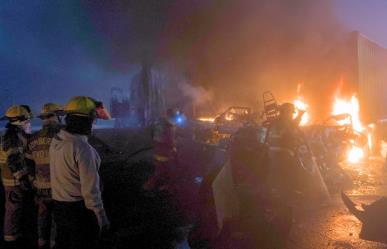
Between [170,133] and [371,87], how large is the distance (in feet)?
38.1

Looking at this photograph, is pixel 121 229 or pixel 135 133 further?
pixel 135 133

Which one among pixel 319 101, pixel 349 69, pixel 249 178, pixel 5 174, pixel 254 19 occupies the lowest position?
pixel 249 178

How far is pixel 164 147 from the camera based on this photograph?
611 centimetres

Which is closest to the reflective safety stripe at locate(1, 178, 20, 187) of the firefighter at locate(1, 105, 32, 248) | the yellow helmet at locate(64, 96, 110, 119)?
the firefighter at locate(1, 105, 32, 248)

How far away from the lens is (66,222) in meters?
2.23

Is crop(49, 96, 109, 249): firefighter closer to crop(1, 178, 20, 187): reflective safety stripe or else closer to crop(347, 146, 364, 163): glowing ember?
crop(1, 178, 20, 187): reflective safety stripe

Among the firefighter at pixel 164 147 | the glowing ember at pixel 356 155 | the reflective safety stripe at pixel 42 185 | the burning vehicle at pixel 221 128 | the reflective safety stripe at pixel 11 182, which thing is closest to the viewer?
the reflective safety stripe at pixel 42 185

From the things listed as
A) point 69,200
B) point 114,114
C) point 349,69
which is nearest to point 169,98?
point 114,114

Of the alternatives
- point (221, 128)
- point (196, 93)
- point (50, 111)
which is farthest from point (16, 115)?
point (196, 93)

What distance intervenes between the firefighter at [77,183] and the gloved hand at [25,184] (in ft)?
4.64

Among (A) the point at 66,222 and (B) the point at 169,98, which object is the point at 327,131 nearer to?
(A) the point at 66,222

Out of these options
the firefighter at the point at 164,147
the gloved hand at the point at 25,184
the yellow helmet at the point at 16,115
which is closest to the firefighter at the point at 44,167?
the gloved hand at the point at 25,184

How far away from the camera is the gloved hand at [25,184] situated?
135 inches

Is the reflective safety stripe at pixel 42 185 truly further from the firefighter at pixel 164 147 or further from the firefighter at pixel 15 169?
the firefighter at pixel 164 147
